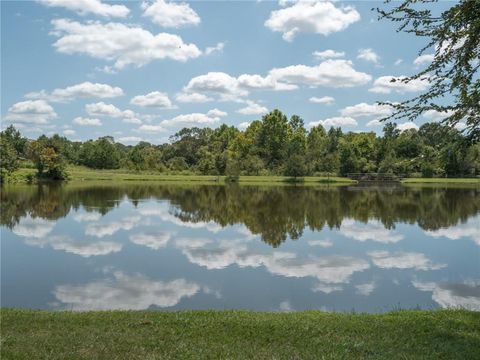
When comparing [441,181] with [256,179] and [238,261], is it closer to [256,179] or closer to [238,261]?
[256,179]

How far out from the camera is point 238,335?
8.27 metres

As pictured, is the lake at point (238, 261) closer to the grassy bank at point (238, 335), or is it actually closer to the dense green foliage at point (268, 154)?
the grassy bank at point (238, 335)

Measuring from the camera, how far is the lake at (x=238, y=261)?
13.1 meters

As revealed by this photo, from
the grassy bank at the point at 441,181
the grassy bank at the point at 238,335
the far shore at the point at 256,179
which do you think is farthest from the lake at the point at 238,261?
the grassy bank at the point at 441,181

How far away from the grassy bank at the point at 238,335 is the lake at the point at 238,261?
2.69 metres

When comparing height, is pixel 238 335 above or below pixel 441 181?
above

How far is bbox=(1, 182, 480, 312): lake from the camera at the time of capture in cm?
1307

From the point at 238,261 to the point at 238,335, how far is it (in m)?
9.58

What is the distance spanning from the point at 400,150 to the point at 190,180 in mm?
45727

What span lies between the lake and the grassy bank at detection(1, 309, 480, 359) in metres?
2.69

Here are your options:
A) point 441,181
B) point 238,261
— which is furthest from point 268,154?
point 238,261

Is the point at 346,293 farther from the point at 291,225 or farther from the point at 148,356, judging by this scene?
the point at 291,225

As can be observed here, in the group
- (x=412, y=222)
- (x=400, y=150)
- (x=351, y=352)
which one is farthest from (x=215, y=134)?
(x=351, y=352)

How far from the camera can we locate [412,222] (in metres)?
30.2
